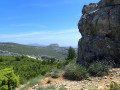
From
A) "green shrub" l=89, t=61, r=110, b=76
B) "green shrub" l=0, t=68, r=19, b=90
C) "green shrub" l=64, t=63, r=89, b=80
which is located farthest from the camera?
"green shrub" l=64, t=63, r=89, b=80

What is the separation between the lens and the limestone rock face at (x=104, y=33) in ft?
29.0

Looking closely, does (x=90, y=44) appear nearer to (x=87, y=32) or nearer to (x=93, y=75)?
(x=87, y=32)

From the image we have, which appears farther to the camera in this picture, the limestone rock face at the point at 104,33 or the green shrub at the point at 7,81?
the limestone rock face at the point at 104,33

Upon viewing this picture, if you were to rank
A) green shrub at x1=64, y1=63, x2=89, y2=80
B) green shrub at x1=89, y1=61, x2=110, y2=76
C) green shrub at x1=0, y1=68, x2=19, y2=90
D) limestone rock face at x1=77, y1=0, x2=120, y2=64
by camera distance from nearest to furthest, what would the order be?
green shrub at x1=0, y1=68, x2=19, y2=90 < green shrub at x1=89, y1=61, x2=110, y2=76 < green shrub at x1=64, y1=63, x2=89, y2=80 < limestone rock face at x1=77, y1=0, x2=120, y2=64

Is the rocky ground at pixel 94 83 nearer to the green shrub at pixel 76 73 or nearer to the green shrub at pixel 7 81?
the green shrub at pixel 76 73

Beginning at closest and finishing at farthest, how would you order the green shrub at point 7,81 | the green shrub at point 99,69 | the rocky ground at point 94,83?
the rocky ground at point 94,83, the green shrub at point 7,81, the green shrub at point 99,69

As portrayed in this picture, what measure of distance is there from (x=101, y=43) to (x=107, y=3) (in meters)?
4.66

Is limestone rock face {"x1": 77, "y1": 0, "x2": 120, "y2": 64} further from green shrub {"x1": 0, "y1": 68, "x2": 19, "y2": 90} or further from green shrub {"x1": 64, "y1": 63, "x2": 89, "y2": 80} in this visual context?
green shrub {"x1": 0, "y1": 68, "x2": 19, "y2": 90}

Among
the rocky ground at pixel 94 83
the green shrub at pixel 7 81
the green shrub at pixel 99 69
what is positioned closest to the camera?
the rocky ground at pixel 94 83

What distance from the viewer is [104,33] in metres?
9.71

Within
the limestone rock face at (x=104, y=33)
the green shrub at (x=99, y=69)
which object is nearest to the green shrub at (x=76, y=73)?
the green shrub at (x=99, y=69)

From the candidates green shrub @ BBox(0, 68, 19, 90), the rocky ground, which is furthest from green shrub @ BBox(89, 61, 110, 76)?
green shrub @ BBox(0, 68, 19, 90)

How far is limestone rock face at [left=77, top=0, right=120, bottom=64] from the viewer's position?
884 centimetres

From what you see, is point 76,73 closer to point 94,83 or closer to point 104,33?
point 94,83
